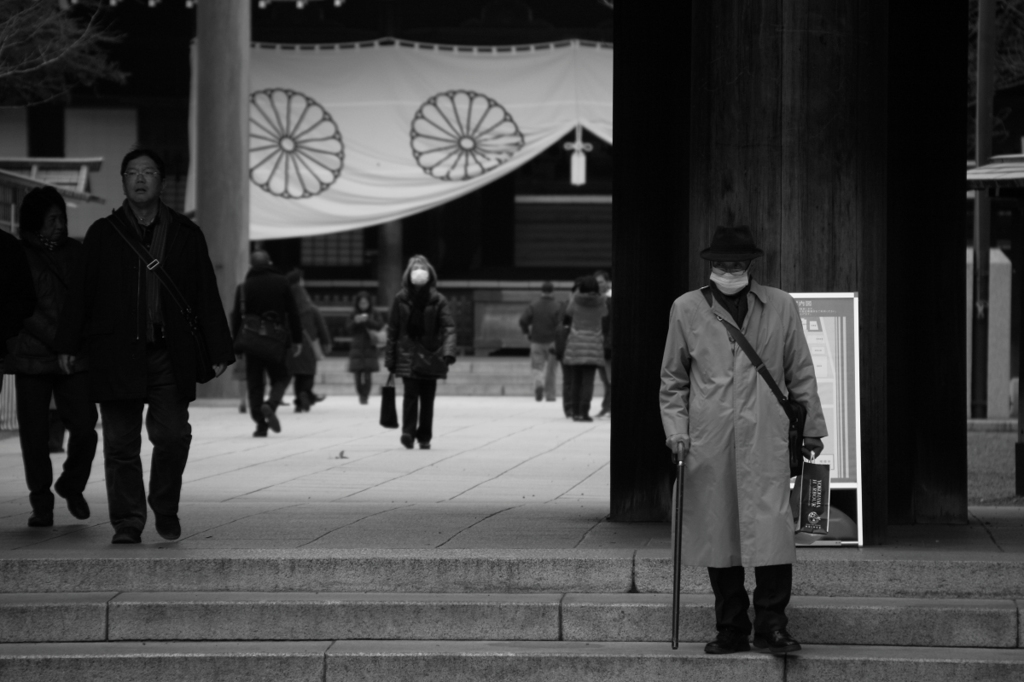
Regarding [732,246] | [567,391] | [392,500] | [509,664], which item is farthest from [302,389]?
[732,246]

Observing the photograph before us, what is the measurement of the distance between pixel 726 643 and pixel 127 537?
9.47 ft

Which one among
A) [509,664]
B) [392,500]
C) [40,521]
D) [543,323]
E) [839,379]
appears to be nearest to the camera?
[509,664]

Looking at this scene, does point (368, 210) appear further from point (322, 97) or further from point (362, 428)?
point (362, 428)

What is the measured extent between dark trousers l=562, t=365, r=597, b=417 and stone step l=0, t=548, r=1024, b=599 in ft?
34.2

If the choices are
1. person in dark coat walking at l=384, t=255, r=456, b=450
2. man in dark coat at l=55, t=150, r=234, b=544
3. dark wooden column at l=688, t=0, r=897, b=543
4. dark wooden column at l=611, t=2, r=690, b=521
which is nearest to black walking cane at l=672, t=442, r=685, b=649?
dark wooden column at l=688, t=0, r=897, b=543

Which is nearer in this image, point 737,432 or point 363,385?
point 737,432

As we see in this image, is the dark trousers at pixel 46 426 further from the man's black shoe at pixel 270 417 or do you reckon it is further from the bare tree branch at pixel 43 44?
the man's black shoe at pixel 270 417

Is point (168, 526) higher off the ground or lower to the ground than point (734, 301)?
lower

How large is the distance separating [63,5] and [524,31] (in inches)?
395

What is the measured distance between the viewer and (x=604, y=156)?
82.6 feet

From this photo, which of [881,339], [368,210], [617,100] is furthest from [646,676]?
[368,210]

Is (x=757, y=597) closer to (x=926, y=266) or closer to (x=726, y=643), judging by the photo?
(x=726, y=643)

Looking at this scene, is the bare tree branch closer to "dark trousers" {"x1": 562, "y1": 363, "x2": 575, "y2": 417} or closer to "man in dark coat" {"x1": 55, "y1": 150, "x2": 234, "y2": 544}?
"man in dark coat" {"x1": 55, "y1": 150, "x2": 234, "y2": 544}

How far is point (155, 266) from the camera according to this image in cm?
686
